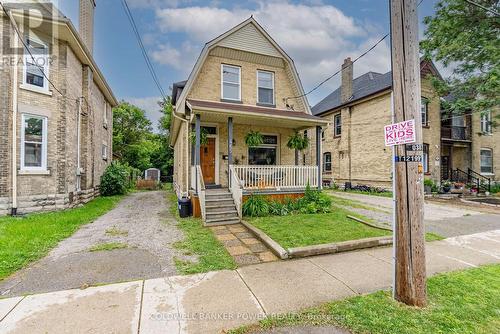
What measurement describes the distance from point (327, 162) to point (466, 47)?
11243 mm

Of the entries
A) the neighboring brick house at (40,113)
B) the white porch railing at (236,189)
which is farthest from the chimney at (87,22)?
the white porch railing at (236,189)

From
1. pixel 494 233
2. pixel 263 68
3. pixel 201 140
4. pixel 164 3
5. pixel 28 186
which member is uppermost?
pixel 164 3

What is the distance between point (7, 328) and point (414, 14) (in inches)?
235

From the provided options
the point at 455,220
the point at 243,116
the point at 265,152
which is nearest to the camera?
the point at 455,220

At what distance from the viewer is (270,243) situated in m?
5.31

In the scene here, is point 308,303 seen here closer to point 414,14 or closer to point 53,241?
point 414,14

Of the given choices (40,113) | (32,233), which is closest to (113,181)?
(40,113)

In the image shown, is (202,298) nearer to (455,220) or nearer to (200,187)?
(200,187)

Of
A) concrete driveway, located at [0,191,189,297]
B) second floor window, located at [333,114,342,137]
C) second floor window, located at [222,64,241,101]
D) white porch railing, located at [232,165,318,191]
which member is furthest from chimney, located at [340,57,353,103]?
→ concrete driveway, located at [0,191,189,297]

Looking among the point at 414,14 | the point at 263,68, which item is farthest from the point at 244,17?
the point at 414,14

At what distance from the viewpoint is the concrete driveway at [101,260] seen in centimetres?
368

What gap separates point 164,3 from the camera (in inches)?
366

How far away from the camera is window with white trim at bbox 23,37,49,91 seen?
852cm

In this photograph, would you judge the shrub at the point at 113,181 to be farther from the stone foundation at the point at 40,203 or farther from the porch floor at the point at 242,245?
the porch floor at the point at 242,245
